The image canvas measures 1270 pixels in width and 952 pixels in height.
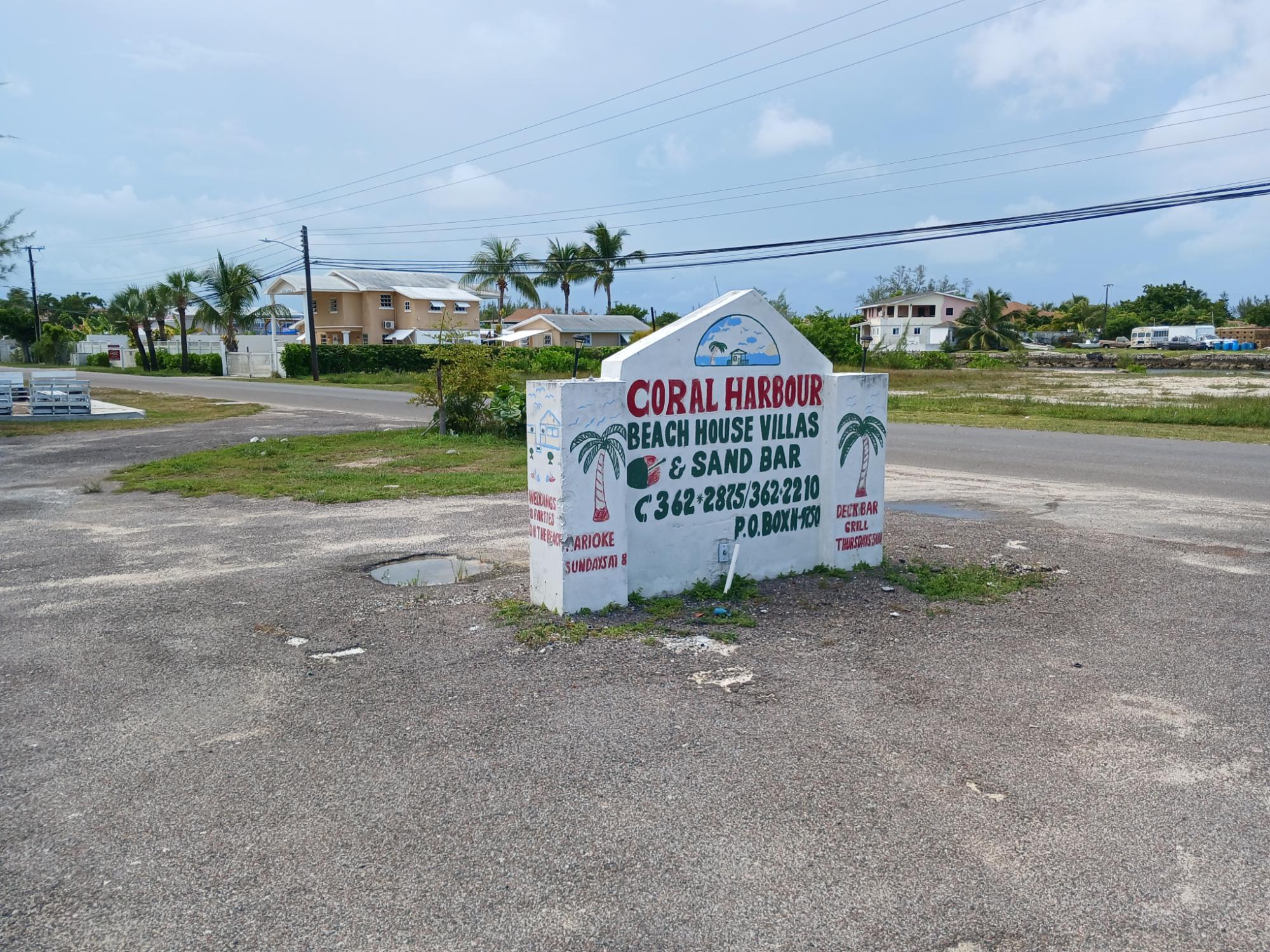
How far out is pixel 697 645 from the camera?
21.8 ft

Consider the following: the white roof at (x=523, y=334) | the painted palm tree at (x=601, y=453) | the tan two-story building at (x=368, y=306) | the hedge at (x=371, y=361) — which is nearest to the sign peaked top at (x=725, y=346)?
the painted palm tree at (x=601, y=453)

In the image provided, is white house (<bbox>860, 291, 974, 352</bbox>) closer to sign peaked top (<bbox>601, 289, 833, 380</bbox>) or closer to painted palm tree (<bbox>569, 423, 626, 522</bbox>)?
Result: sign peaked top (<bbox>601, 289, 833, 380</bbox>)

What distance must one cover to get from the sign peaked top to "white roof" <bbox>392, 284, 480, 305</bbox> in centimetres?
6162

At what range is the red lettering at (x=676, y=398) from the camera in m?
7.56

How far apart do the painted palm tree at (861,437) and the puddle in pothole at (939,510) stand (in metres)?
3.23

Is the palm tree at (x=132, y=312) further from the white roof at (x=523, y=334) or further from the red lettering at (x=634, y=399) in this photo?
the red lettering at (x=634, y=399)

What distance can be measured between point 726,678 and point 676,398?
2396mm

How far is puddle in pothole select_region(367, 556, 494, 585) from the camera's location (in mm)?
8422

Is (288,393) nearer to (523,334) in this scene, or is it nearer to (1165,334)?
(523,334)

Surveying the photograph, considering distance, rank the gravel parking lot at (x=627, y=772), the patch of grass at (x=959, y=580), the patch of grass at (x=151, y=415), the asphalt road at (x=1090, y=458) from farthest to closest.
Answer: the patch of grass at (x=151, y=415)
the asphalt road at (x=1090, y=458)
the patch of grass at (x=959, y=580)
the gravel parking lot at (x=627, y=772)

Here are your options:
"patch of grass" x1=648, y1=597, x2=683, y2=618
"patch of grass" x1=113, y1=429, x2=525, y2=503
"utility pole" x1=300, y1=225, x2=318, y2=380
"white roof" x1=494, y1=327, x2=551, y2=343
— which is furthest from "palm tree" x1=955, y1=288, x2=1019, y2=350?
"patch of grass" x1=648, y1=597, x2=683, y2=618

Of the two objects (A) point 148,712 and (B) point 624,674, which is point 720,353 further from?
(A) point 148,712

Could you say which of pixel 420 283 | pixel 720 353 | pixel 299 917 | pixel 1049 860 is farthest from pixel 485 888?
pixel 420 283

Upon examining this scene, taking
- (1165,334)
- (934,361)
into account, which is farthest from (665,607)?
(1165,334)
